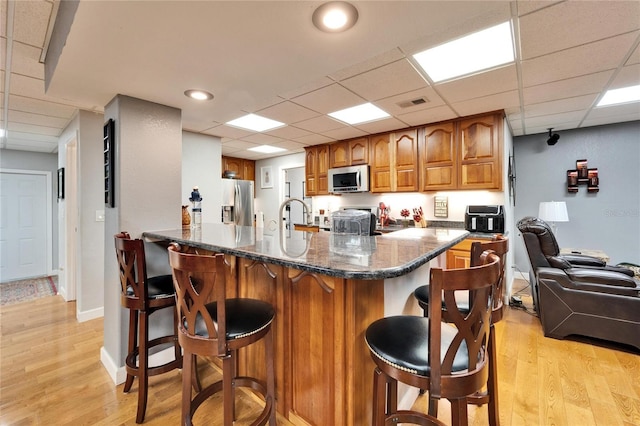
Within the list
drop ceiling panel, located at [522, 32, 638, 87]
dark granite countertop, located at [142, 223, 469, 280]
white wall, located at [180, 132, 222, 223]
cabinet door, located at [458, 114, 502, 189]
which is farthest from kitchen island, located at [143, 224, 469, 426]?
white wall, located at [180, 132, 222, 223]

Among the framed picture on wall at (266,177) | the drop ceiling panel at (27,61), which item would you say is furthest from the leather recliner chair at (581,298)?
the framed picture on wall at (266,177)

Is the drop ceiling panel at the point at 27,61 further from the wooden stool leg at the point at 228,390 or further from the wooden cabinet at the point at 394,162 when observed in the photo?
the wooden cabinet at the point at 394,162

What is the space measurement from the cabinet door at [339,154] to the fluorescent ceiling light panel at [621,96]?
10.1 ft

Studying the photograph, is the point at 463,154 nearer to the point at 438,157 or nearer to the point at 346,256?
the point at 438,157

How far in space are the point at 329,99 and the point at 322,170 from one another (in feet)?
7.43

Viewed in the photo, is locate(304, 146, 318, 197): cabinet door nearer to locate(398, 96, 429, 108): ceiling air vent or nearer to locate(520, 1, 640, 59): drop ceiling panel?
locate(398, 96, 429, 108): ceiling air vent

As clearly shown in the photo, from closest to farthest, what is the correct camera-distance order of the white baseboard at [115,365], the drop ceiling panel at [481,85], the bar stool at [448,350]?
the bar stool at [448,350]
the white baseboard at [115,365]
the drop ceiling panel at [481,85]

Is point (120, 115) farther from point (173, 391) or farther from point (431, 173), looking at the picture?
point (431, 173)

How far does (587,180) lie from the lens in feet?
13.5

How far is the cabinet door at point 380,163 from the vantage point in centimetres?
423

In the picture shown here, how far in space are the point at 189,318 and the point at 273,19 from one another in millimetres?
1466

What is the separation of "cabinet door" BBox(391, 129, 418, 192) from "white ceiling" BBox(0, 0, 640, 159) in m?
0.81

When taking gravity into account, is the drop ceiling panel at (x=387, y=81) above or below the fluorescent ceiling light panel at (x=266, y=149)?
below

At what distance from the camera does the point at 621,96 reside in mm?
2904
